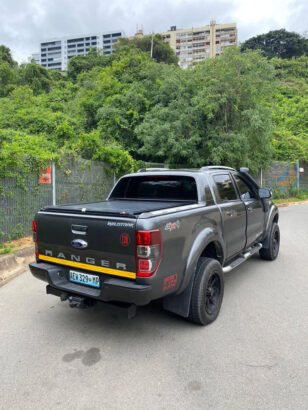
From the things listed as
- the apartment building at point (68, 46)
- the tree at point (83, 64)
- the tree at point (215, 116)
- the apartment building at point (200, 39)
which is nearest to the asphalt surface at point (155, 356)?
the tree at point (215, 116)

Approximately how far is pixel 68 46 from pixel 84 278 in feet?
512

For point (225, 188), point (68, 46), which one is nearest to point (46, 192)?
point (225, 188)

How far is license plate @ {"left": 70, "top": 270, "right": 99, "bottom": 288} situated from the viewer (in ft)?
10.2

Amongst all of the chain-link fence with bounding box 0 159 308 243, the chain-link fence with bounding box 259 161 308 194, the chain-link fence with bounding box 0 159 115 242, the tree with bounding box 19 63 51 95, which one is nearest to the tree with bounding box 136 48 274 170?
the chain-link fence with bounding box 0 159 308 243

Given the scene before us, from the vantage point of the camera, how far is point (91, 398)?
7.73ft

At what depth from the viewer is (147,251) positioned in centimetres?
274

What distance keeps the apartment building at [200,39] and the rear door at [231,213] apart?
105 metres

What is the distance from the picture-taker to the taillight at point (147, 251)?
274 cm

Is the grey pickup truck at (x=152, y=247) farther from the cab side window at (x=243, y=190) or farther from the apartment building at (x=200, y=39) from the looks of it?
the apartment building at (x=200, y=39)

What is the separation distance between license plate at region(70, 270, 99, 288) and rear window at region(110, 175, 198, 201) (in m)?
1.68

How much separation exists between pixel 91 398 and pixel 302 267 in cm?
477

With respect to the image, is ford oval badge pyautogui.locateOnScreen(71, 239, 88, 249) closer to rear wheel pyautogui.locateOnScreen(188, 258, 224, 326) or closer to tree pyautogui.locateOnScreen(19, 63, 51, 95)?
rear wheel pyautogui.locateOnScreen(188, 258, 224, 326)

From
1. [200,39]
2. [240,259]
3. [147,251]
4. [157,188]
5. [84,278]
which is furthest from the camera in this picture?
[200,39]

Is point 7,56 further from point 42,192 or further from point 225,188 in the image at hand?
point 225,188
